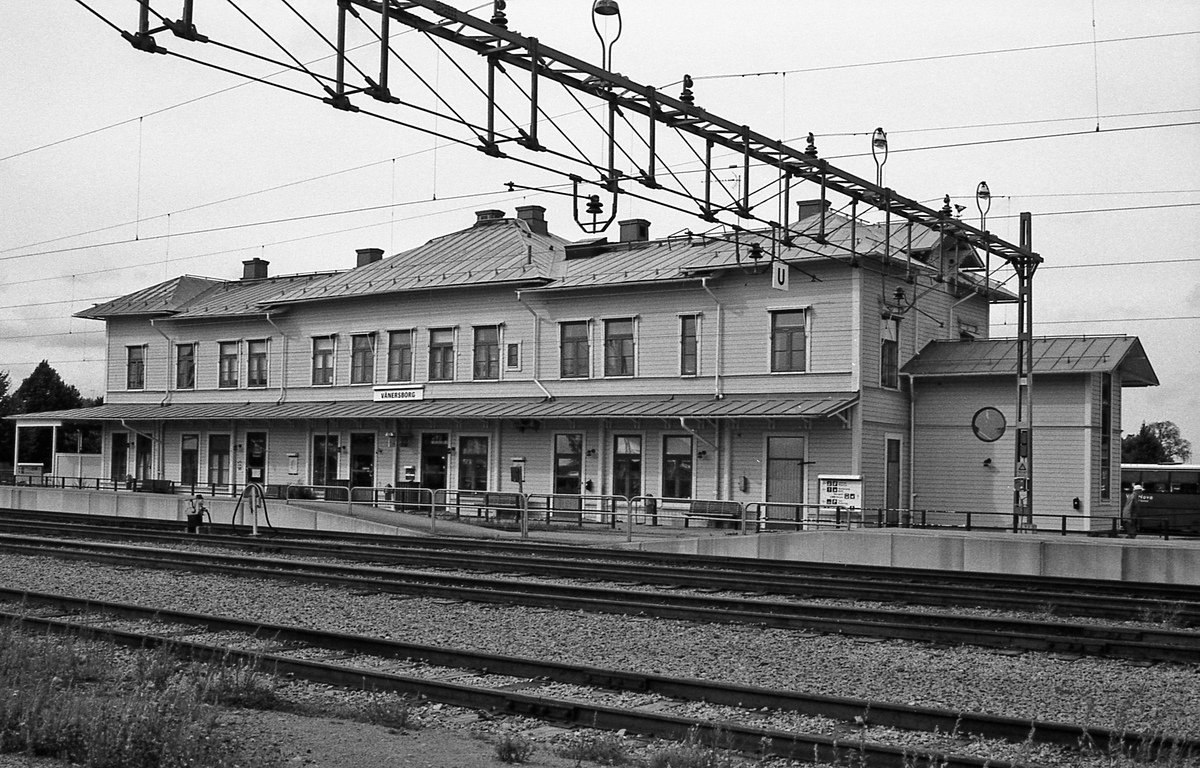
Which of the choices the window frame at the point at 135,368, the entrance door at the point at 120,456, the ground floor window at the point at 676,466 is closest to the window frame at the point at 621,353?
the ground floor window at the point at 676,466

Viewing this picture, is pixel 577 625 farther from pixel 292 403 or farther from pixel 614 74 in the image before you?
pixel 292 403

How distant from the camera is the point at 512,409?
124 ft

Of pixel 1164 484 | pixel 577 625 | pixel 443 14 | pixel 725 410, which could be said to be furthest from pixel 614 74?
pixel 1164 484

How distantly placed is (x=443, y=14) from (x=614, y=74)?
3.25 meters

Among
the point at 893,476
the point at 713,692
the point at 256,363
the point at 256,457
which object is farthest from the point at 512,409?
the point at 713,692

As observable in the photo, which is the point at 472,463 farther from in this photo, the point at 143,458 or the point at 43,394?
the point at 43,394

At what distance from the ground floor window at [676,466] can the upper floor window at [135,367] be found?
25524mm

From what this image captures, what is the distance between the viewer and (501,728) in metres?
9.01

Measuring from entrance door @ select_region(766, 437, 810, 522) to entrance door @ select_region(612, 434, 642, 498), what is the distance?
4.12 m

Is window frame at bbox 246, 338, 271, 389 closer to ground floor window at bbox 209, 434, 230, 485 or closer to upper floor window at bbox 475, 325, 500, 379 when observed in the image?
ground floor window at bbox 209, 434, 230, 485

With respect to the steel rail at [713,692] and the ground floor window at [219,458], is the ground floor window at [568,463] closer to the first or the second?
the ground floor window at [219,458]

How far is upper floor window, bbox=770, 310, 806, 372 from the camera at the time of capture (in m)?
34.6

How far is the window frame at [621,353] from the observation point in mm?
37188

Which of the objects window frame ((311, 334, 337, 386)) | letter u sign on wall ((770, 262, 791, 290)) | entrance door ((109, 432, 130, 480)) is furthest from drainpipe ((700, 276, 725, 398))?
entrance door ((109, 432, 130, 480))
